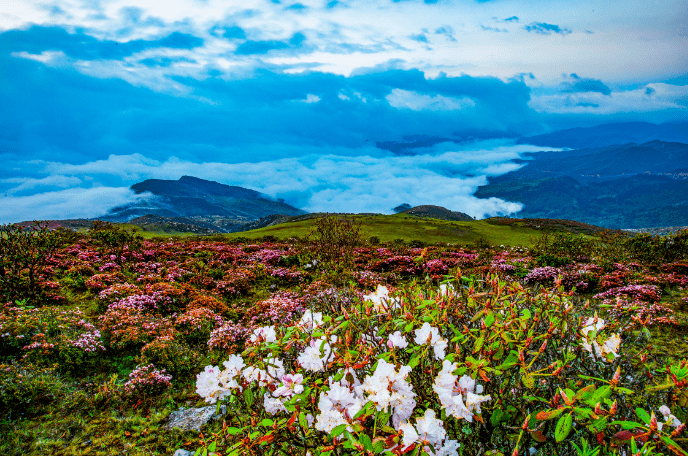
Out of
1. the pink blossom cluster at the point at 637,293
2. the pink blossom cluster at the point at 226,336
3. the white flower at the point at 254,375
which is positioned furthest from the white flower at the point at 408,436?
the pink blossom cluster at the point at 637,293

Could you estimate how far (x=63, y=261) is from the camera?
516 inches

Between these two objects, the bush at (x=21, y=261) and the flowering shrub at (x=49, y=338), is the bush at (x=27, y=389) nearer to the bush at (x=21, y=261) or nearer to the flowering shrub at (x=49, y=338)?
the flowering shrub at (x=49, y=338)

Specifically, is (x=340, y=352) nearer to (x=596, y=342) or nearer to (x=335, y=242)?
(x=596, y=342)

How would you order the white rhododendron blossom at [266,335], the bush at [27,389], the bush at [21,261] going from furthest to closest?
1. the bush at [21,261]
2. the bush at [27,389]
3. the white rhododendron blossom at [266,335]

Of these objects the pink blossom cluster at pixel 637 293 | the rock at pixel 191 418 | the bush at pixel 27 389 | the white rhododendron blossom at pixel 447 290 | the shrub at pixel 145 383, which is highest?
→ the white rhododendron blossom at pixel 447 290

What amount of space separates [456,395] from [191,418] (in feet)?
16.6

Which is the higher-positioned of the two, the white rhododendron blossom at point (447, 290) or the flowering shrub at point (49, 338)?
the white rhododendron blossom at point (447, 290)

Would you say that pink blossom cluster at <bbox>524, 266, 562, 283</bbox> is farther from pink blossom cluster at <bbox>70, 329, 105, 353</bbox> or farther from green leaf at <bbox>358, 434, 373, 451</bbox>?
pink blossom cluster at <bbox>70, 329, 105, 353</bbox>

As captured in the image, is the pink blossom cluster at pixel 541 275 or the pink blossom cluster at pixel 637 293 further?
the pink blossom cluster at pixel 541 275

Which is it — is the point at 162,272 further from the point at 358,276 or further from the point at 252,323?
the point at 358,276

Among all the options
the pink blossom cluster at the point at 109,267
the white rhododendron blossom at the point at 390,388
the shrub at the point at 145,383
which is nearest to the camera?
the white rhododendron blossom at the point at 390,388

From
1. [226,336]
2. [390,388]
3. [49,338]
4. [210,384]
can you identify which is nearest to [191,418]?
[226,336]

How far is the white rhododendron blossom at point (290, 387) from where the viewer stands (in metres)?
2.16

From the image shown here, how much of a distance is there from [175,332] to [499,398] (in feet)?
24.7
